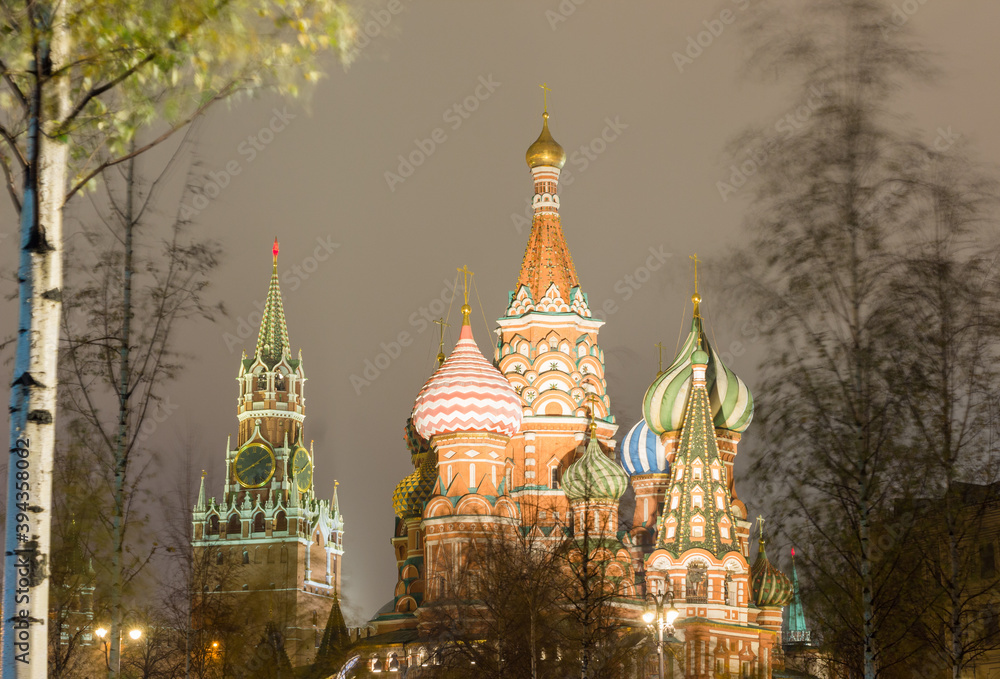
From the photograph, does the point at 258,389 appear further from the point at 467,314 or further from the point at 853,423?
the point at 853,423

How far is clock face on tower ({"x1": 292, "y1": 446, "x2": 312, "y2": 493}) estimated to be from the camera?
9931 centimetres

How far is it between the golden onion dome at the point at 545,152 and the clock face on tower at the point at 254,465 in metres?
48.2

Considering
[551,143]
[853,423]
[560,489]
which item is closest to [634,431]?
[560,489]

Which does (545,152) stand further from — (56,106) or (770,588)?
(56,106)

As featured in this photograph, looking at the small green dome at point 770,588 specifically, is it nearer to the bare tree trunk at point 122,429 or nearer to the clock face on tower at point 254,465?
the bare tree trunk at point 122,429

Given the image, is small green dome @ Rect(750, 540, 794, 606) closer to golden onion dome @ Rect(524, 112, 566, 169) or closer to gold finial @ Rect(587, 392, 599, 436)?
gold finial @ Rect(587, 392, 599, 436)

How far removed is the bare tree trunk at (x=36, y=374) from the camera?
8.83 meters

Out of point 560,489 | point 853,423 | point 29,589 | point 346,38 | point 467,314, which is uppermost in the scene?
point 467,314

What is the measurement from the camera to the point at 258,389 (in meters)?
100

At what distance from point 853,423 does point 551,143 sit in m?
42.7

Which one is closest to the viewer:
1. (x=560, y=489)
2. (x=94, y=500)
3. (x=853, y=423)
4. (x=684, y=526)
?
(x=853, y=423)

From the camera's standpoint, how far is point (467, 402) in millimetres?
50719

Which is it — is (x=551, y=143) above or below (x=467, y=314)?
above

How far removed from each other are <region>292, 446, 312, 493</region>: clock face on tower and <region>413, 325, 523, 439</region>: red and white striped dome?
4838 cm
